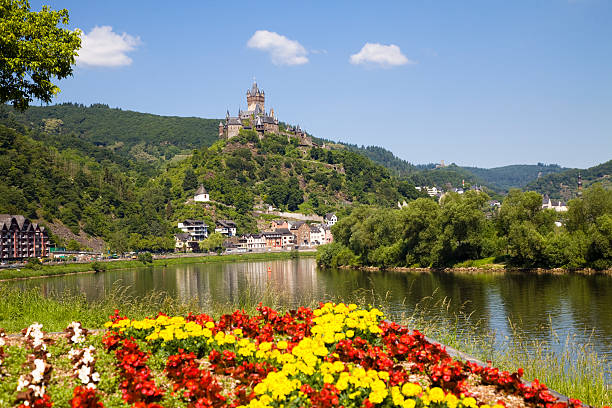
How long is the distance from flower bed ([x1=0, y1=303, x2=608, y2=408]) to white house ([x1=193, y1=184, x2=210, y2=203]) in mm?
142973

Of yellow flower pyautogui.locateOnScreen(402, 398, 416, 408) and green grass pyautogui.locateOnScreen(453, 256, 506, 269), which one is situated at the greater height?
yellow flower pyautogui.locateOnScreen(402, 398, 416, 408)

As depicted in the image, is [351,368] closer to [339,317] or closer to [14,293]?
[339,317]

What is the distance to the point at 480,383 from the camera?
802cm

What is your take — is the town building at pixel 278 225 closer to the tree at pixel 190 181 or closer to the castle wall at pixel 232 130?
the tree at pixel 190 181

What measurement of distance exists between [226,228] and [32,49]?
124 m

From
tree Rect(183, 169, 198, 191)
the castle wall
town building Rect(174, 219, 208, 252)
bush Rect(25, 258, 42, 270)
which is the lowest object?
bush Rect(25, 258, 42, 270)

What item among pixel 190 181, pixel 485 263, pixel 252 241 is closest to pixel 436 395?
pixel 485 263

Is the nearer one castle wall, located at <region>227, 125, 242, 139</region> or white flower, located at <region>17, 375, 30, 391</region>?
white flower, located at <region>17, 375, 30, 391</region>

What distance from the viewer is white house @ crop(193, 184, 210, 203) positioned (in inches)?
5950

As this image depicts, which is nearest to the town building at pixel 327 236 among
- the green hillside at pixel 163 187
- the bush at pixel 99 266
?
the green hillside at pixel 163 187

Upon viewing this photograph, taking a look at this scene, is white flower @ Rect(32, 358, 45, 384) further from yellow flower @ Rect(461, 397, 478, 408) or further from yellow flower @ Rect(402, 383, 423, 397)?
yellow flower @ Rect(461, 397, 478, 408)

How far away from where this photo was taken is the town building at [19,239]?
85688 millimetres

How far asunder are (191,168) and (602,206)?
429 ft

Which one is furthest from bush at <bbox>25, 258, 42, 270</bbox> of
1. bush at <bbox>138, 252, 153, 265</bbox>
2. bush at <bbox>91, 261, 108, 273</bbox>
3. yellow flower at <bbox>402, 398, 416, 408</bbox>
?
yellow flower at <bbox>402, 398, 416, 408</bbox>
